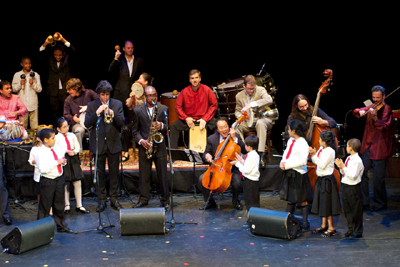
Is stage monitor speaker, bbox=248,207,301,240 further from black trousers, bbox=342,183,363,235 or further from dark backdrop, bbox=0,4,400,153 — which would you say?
dark backdrop, bbox=0,4,400,153

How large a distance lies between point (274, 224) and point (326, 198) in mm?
720

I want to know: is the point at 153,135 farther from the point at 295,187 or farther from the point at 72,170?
the point at 295,187

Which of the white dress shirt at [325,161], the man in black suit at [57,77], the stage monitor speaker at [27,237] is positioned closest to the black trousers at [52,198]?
the stage monitor speaker at [27,237]

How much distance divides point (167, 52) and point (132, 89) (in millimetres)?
1961

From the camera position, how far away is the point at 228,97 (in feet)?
30.0

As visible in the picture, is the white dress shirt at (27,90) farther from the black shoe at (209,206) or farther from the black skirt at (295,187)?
the black skirt at (295,187)

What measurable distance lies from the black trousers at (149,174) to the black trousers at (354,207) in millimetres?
2606

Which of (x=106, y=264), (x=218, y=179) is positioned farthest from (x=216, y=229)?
(x=106, y=264)

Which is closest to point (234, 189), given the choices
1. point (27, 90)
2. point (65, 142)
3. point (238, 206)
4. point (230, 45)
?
point (238, 206)

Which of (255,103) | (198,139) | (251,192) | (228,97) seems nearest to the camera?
(251,192)

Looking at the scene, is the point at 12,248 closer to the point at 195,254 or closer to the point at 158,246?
the point at 158,246

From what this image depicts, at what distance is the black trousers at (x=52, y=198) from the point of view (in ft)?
21.0

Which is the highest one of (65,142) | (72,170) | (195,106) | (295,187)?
(195,106)

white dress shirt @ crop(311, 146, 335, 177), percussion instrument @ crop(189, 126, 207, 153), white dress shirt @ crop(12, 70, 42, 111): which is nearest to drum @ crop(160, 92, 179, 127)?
percussion instrument @ crop(189, 126, 207, 153)
